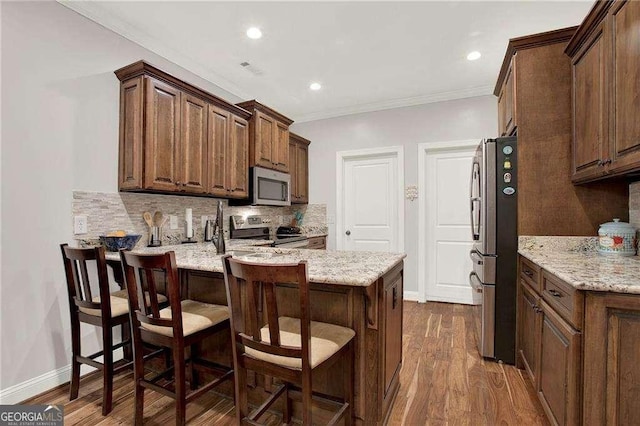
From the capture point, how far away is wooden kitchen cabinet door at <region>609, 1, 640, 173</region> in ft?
5.07

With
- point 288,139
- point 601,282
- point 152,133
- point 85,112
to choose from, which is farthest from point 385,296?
point 288,139

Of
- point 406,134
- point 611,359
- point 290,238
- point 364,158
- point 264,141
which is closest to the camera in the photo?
point 611,359

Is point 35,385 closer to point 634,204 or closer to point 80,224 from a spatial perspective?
point 80,224

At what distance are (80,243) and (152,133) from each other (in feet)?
3.22

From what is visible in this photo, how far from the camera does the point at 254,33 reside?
2703 millimetres

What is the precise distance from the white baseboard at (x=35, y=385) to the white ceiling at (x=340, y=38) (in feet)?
8.54

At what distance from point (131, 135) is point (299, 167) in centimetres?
252

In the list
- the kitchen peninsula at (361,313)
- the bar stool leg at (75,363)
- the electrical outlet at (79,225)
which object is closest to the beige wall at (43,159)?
the electrical outlet at (79,225)

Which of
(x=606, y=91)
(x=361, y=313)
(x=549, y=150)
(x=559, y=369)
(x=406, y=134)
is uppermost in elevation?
(x=406, y=134)

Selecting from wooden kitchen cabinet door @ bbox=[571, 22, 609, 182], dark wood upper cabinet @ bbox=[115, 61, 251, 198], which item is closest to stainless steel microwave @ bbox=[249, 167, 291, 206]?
dark wood upper cabinet @ bbox=[115, 61, 251, 198]

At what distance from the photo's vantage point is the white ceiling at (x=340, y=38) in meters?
2.40

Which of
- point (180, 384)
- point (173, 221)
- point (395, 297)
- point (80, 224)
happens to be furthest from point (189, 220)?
point (395, 297)

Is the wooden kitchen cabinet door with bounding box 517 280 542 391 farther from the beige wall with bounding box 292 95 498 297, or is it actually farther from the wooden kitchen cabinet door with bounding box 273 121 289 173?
the wooden kitchen cabinet door with bounding box 273 121 289 173

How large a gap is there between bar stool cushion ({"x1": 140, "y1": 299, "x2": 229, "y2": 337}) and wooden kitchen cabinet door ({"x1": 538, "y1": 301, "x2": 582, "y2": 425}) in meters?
1.65
